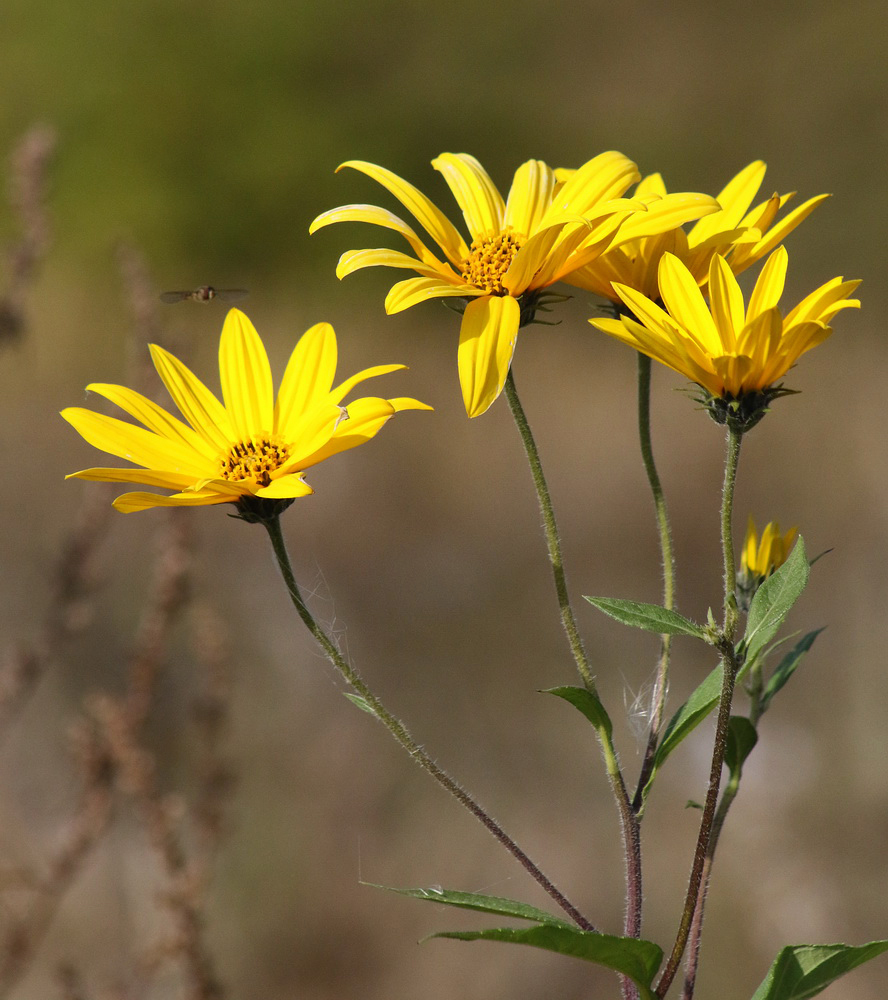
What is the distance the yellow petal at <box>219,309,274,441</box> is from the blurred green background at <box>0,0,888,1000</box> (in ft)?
1.34

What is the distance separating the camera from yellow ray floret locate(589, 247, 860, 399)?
3.69ft

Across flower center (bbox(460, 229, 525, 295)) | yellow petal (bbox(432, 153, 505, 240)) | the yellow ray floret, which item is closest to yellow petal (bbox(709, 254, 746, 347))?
the yellow ray floret

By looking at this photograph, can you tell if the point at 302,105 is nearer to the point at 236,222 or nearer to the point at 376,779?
the point at 236,222

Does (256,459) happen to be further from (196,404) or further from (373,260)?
(373,260)

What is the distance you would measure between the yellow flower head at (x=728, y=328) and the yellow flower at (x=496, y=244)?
10cm

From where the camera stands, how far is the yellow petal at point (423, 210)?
4.30 feet

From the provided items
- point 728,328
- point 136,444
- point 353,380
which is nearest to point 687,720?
point 728,328

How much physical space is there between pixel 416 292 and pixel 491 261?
19 centimetres

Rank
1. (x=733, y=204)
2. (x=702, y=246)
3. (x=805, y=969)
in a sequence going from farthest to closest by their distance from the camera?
1. (x=733, y=204)
2. (x=702, y=246)
3. (x=805, y=969)

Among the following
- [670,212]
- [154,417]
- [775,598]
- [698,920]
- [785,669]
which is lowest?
[698,920]

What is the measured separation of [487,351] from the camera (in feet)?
3.65

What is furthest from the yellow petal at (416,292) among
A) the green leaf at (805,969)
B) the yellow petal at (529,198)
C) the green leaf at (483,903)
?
the green leaf at (805,969)

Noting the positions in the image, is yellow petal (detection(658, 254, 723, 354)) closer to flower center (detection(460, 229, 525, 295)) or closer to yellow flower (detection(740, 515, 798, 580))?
flower center (detection(460, 229, 525, 295))

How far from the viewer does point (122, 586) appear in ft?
16.3
